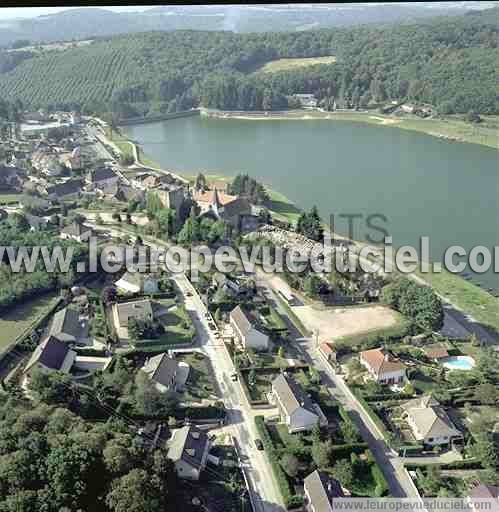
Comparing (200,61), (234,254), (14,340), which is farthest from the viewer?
(200,61)

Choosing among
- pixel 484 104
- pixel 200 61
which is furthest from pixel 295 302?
pixel 200 61

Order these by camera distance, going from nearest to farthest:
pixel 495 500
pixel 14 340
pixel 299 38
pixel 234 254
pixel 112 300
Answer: pixel 495 500, pixel 14 340, pixel 112 300, pixel 234 254, pixel 299 38

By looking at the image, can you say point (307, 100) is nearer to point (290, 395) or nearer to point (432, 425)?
point (290, 395)

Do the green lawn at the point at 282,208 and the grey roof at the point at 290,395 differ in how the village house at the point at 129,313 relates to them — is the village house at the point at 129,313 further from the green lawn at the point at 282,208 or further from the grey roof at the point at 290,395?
the green lawn at the point at 282,208

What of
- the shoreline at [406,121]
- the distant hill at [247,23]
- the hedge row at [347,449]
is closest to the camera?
the hedge row at [347,449]

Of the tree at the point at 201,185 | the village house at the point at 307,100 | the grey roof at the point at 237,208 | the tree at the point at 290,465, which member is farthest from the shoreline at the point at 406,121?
the tree at the point at 290,465

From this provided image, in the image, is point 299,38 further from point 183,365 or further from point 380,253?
point 183,365
